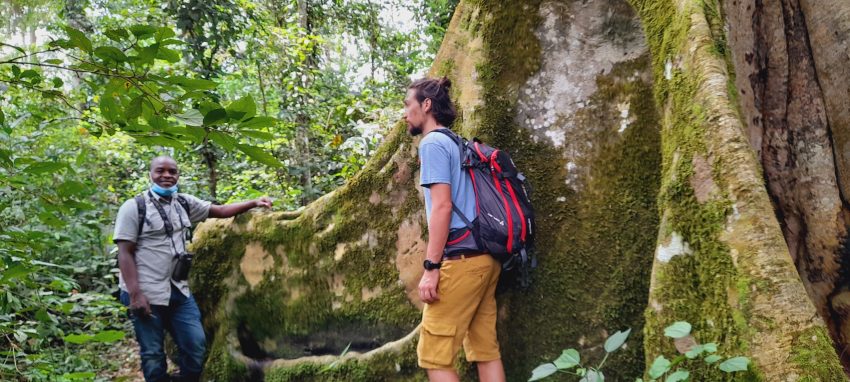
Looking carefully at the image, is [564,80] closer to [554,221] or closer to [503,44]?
[503,44]

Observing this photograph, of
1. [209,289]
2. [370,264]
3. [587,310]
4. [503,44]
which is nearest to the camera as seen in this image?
[587,310]

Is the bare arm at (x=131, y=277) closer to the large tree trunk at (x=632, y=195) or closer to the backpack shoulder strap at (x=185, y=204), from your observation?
the backpack shoulder strap at (x=185, y=204)

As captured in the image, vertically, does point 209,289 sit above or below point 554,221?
below

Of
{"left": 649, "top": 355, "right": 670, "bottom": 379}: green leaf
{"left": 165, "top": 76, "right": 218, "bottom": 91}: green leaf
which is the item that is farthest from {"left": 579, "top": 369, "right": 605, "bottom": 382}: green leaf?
{"left": 165, "top": 76, "right": 218, "bottom": 91}: green leaf

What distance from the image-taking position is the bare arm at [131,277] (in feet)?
13.5

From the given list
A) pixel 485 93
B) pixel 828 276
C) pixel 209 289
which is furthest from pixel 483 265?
pixel 209 289

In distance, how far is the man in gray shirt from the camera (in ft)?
13.6

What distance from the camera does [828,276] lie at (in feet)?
9.45

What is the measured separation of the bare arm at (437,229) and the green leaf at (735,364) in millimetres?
1258

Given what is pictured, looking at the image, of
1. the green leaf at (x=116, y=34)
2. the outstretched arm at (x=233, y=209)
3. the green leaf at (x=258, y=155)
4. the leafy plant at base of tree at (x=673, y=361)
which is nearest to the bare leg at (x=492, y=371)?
the leafy plant at base of tree at (x=673, y=361)

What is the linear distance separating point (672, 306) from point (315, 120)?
7.89 m

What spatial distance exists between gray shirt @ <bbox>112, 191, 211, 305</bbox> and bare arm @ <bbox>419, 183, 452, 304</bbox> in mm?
2456

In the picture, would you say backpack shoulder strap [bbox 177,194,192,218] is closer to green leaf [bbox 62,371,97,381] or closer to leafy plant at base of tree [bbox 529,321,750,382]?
green leaf [bbox 62,371,97,381]

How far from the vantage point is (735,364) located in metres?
1.79
